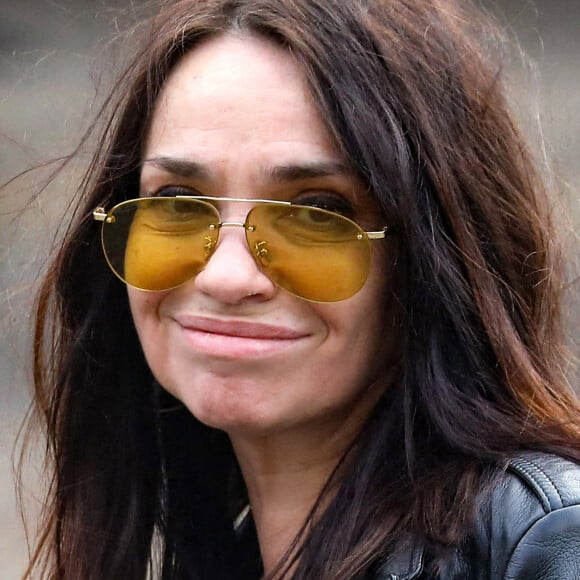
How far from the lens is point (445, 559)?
1658 mm

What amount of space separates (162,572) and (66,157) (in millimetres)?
893

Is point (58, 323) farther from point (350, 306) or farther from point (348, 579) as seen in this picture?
point (348, 579)

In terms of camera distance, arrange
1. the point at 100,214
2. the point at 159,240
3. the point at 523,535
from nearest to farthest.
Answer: the point at 523,535 < the point at 159,240 < the point at 100,214

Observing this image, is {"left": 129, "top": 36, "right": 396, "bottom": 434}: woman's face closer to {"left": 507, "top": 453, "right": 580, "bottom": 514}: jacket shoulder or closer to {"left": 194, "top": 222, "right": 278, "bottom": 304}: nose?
{"left": 194, "top": 222, "right": 278, "bottom": 304}: nose

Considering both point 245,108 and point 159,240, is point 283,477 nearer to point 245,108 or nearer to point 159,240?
point 159,240

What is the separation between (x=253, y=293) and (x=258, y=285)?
2 cm

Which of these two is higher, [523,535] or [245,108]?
[245,108]

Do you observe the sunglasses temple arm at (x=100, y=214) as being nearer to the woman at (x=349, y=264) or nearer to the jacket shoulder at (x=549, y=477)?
the woman at (x=349, y=264)

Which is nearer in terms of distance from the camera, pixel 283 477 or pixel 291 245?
pixel 291 245

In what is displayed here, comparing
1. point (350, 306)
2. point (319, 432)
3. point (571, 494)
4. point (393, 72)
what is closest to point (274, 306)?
point (350, 306)

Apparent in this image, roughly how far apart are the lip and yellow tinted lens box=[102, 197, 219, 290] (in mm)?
104

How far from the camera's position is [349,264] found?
1.91 metres

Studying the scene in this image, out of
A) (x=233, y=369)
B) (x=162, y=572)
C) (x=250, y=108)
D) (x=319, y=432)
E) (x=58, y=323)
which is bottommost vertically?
(x=162, y=572)

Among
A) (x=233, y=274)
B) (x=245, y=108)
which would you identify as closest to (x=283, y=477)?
(x=233, y=274)
